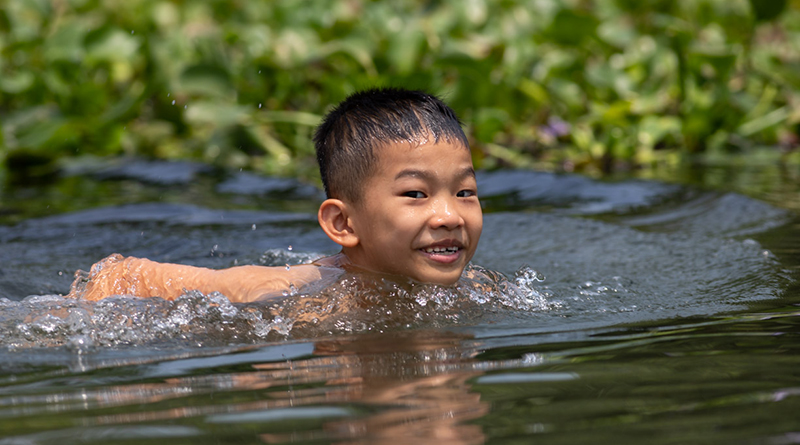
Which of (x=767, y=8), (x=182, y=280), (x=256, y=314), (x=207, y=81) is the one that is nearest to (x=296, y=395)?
(x=256, y=314)

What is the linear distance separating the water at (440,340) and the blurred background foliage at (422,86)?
62.4 inches

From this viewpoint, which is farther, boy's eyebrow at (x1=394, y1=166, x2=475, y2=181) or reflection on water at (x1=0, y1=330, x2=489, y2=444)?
boy's eyebrow at (x1=394, y1=166, x2=475, y2=181)

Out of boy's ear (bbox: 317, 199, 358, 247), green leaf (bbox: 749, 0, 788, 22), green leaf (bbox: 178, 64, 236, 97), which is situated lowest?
boy's ear (bbox: 317, 199, 358, 247)

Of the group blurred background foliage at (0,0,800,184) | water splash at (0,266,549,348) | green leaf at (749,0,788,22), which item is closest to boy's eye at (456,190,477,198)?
water splash at (0,266,549,348)

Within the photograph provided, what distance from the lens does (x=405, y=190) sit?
2.61m

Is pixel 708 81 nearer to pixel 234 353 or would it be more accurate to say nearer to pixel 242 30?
pixel 242 30

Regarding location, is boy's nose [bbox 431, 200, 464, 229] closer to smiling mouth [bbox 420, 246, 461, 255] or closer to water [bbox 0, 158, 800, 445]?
smiling mouth [bbox 420, 246, 461, 255]

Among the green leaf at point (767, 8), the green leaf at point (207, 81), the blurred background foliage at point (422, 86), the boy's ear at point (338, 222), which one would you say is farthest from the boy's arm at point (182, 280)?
the green leaf at point (767, 8)

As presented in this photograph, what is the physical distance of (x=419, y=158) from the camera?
8.58 ft

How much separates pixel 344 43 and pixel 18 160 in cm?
211

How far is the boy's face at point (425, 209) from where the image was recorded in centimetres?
258

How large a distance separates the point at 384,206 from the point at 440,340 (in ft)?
1.77

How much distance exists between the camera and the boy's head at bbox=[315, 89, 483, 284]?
260 cm

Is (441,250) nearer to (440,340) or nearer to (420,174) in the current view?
(420,174)
